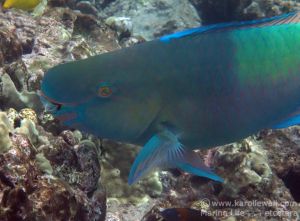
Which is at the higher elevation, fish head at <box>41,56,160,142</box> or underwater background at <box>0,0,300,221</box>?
fish head at <box>41,56,160,142</box>

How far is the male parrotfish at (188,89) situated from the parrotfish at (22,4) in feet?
15.3

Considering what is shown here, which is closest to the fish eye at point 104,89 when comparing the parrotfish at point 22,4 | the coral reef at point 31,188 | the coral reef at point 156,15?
the coral reef at point 31,188

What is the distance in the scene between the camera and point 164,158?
184 centimetres

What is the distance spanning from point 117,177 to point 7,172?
1987 millimetres

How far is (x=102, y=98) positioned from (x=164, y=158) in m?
0.49

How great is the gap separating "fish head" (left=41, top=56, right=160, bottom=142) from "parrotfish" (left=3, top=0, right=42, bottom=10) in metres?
4.67

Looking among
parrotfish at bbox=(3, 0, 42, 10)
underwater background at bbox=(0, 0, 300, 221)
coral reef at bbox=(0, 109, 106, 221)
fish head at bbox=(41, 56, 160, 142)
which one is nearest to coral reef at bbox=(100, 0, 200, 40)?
parrotfish at bbox=(3, 0, 42, 10)

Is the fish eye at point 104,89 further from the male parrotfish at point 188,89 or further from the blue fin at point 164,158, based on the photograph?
the blue fin at point 164,158

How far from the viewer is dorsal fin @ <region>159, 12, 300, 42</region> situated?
1.98 metres

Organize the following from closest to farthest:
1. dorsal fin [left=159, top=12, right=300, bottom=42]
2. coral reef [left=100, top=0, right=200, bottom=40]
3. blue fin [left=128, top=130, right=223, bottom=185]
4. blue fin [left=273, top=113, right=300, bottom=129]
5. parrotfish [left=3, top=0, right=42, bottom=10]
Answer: blue fin [left=128, top=130, right=223, bottom=185]
dorsal fin [left=159, top=12, right=300, bottom=42]
blue fin [left=273, top=113, right=300, bottom=129]
parrotfish [left=3, top=0, right=42, bottom=10]
coral reef [left=100, top=0, right=200, bottom=40]

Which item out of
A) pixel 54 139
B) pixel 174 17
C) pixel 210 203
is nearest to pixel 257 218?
pixel 210 203

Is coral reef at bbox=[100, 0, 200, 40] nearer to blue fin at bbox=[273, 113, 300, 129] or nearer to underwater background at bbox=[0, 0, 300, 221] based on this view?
underwater background at bbox=[0, 0, 300, 221]

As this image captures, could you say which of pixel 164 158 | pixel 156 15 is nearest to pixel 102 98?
pixel 164 158

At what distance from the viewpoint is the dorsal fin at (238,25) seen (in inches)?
77.9
